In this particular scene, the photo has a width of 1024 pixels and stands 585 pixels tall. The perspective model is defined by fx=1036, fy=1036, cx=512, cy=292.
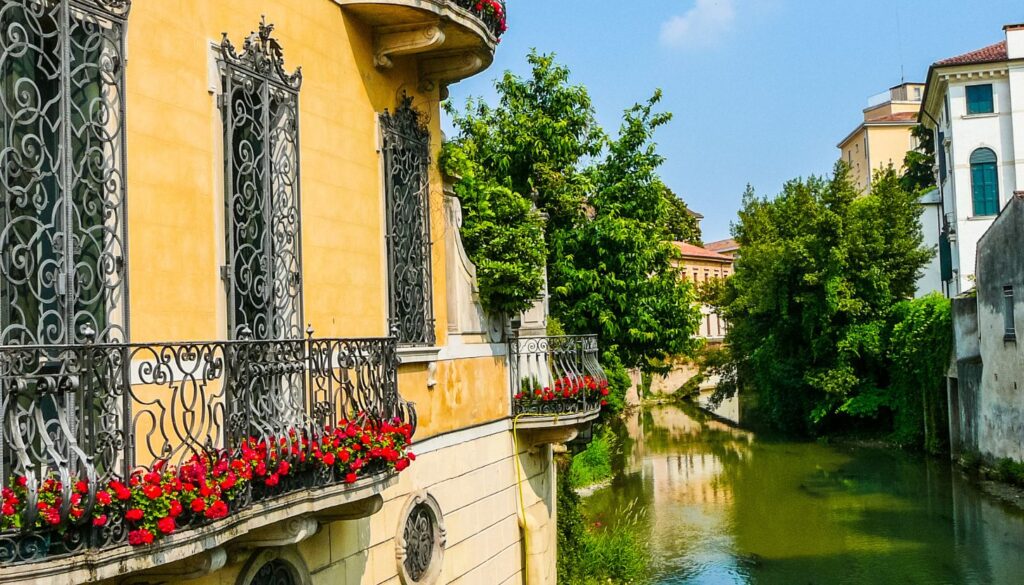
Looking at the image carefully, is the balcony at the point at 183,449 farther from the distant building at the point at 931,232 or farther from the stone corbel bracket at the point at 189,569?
the distant building at the point at 931,232

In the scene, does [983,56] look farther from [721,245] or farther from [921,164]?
[721,245]

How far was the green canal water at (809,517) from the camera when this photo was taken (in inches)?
791

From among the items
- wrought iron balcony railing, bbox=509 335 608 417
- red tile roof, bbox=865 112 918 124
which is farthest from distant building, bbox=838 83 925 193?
wrought iron balcony railing, bbox=509 335 608 417

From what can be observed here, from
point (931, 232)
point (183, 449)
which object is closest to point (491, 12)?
point (183, 449)

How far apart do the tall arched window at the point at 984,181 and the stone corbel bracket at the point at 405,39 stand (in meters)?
36.2

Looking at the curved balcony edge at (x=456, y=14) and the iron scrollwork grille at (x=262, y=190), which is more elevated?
the curved balcony edge at (x=456, y=14)

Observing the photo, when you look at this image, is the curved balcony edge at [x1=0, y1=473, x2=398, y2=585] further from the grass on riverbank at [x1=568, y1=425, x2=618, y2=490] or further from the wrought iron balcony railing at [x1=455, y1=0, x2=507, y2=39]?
the grass on riverbank at [x1=568, y1=425, x2=618, y2=490]

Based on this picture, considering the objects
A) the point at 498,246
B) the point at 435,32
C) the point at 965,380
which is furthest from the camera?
the point at 965,380

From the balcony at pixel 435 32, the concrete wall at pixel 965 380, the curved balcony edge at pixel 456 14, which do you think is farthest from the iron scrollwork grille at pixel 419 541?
the concrete wall at pixel 965 380

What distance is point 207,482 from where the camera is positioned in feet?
17.8

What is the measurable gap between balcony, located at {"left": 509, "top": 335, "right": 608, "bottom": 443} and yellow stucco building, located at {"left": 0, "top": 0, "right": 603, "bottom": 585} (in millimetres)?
1012

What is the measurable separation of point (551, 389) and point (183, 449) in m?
6.34

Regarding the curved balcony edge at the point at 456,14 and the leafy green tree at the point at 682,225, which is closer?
the curved balcony edge at the point at 456,14

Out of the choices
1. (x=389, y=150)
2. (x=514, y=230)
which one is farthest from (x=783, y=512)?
(x=389, y=150)
